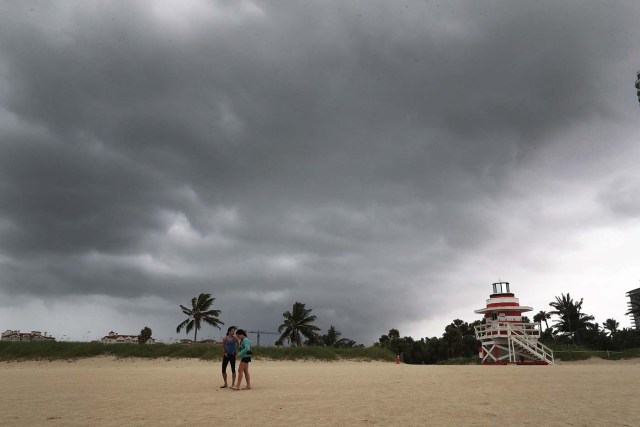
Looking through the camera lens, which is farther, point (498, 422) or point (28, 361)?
point (28, 361)

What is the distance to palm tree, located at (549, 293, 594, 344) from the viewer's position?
217 feet

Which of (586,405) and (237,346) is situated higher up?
(237,346)

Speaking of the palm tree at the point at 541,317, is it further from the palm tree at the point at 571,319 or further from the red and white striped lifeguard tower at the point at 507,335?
the red and white striped lifeguard tower at the point at 507,335

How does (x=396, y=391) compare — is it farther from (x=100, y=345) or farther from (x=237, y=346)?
(x=100, y=345)

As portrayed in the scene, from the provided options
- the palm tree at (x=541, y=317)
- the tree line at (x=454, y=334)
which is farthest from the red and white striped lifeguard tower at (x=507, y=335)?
the palm tree at (x=541, y=317)

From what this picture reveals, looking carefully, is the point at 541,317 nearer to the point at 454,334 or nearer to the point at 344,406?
the point at 454,334

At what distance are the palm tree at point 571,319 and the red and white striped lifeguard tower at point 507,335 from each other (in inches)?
1290

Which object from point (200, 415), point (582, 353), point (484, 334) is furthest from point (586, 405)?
point (582, 353)

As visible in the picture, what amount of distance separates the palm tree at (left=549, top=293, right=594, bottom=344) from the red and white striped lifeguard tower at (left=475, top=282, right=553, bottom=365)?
32767 millimetres

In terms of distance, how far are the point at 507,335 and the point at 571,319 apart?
3746cm

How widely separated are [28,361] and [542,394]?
40.0 meters

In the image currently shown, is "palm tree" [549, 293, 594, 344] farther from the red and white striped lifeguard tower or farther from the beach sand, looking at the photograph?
the beach sand

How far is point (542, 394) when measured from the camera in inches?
413

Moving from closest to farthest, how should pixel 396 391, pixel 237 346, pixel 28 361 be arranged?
1. pixel 396 391
2. pixel 237 346
3. pixel 28 361
